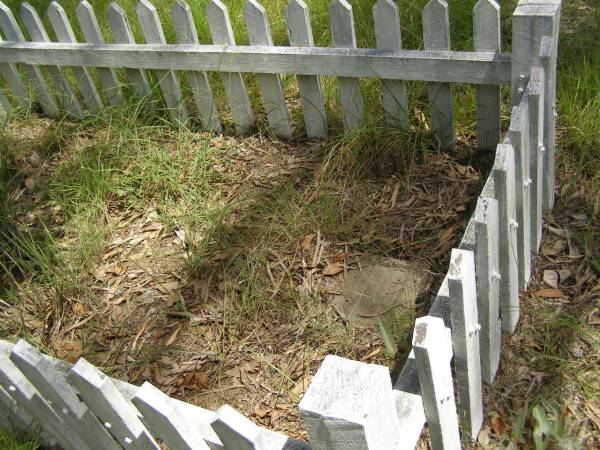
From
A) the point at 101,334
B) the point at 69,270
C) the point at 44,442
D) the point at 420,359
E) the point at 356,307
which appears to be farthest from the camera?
the point at 69,270

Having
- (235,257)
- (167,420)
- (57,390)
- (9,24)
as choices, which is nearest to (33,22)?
(9,24)

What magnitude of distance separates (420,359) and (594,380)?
1.00 metres

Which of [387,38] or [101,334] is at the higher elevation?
[387,38]

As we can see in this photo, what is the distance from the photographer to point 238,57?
3193 millimetres

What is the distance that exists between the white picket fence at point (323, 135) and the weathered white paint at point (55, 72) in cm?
1

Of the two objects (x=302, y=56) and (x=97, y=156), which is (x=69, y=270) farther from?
(x=302, y=56)

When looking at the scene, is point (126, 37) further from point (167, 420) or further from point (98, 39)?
point (167, 420)

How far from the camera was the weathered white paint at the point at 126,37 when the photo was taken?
3375 millimetres

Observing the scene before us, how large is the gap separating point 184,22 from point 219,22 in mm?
225

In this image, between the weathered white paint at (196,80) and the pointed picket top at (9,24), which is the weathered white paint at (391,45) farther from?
the pointed picket top at (9,24)

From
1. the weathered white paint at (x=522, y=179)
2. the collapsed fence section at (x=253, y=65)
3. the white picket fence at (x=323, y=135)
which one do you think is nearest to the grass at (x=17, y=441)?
the white picket fence at (x=323, y=135)

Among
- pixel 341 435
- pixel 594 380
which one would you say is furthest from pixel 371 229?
pixel 341 435

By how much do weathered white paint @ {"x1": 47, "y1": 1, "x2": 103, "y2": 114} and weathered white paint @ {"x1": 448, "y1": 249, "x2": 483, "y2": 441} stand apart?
2.92 metres

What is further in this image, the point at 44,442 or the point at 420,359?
the point at 44,442
